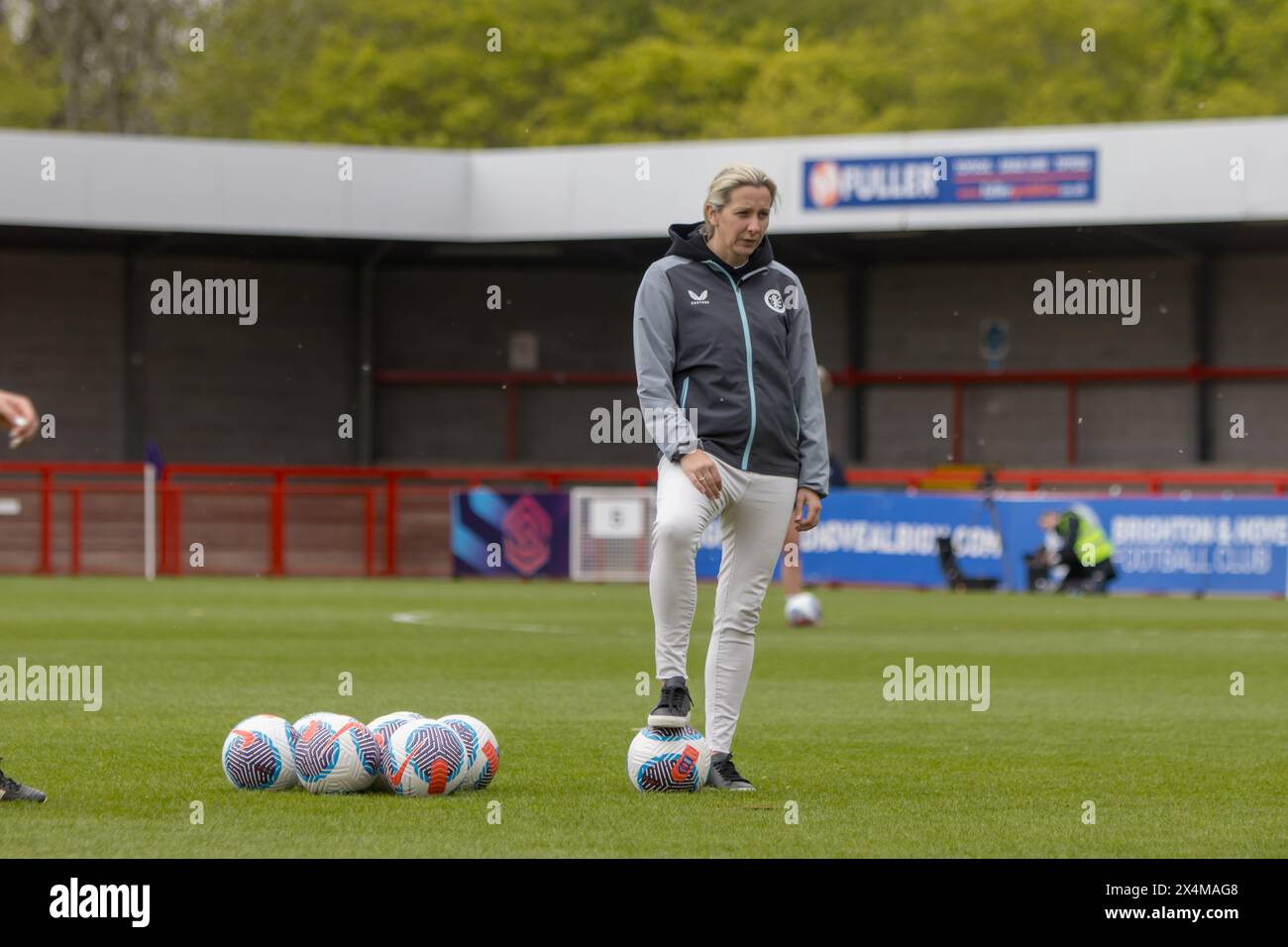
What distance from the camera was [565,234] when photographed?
39.2 m

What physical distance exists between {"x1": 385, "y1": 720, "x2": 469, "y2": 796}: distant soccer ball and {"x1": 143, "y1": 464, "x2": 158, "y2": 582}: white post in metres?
24.3

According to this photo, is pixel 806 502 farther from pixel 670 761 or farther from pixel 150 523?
pixel 150 523

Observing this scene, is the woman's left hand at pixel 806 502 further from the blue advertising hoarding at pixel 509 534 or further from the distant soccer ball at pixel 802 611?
the blue advertising hoarding at pixel 509 534

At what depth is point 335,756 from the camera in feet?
28.0

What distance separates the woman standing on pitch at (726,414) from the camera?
27.2 ft

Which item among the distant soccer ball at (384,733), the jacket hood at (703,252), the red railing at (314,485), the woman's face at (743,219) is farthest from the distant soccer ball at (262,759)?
the red railing at (314,485)

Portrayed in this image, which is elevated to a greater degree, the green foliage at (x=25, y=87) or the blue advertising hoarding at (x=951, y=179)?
the green foliage at (x=25, y=87)

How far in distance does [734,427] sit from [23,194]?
98.9 ft

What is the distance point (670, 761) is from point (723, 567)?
2.48 feet

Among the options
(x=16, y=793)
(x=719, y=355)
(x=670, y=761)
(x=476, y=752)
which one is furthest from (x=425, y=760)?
(x=719, y=355)

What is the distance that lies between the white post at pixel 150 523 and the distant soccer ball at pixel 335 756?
2420 cm
